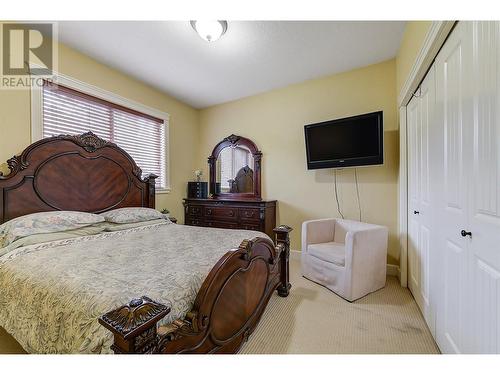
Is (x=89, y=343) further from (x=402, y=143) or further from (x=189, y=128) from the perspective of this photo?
(x=189, y=128)

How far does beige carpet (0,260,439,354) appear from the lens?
63.3 inches

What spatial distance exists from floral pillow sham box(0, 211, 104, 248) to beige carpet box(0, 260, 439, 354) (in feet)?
2.41

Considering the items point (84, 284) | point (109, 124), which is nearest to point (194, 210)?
point (109, 124)

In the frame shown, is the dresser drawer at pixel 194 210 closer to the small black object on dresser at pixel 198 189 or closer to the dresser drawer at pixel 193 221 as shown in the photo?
the dresser drawer at pixel 193 221

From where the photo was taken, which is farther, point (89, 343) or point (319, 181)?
point (319, 181)

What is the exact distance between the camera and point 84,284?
112 centimetres

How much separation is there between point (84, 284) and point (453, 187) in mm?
2145

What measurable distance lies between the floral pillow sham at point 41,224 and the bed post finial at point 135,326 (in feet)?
5.59

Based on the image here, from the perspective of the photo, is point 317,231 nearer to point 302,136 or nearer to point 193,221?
point 302,136

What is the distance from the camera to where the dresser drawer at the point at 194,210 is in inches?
157

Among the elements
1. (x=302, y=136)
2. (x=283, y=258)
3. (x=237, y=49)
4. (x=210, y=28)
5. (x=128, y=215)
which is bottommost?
(x=283, y=258)

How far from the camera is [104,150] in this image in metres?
2.86

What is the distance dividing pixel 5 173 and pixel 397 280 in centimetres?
432
